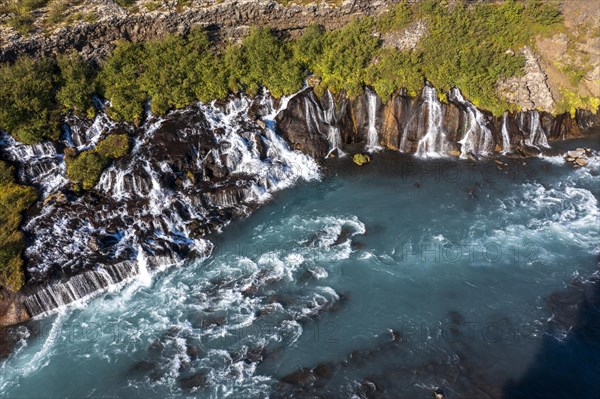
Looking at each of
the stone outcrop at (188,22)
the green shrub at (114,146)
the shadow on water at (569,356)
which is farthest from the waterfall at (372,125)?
the green shrub at (114,146)

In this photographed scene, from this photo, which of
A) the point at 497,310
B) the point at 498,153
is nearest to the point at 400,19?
the point at 498,153

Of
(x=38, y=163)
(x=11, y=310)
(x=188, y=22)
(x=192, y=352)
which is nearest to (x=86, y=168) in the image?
(x=38, y=163)

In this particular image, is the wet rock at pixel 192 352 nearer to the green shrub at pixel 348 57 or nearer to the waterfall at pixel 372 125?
the waterfall at pixel 372 125

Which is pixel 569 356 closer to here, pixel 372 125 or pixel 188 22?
pixel 372 125

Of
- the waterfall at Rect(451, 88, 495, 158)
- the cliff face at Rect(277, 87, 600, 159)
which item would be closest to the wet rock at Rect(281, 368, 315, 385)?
the cliff face at Rect(277, 87, 600, 159)

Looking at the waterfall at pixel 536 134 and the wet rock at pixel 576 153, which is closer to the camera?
the wet rock at pixel 576 153
